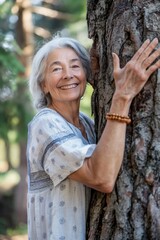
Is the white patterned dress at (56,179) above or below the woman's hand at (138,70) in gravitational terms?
below

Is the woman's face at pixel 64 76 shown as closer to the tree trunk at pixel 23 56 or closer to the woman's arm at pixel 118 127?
the woman's arm at pixel 118 127

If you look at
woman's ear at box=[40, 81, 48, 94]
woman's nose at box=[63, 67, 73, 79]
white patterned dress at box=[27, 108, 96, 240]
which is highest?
woman's nose at box=[63, 67, 73, 79]

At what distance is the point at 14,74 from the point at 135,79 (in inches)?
185

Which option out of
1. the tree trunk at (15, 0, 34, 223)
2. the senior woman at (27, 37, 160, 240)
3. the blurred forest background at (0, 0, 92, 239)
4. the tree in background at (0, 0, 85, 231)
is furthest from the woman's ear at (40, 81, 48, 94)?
the tree trunk at (15, 0, 34, 223)

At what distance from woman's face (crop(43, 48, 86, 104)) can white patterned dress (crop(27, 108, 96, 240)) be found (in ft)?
0.35

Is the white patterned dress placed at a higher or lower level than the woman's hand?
lower

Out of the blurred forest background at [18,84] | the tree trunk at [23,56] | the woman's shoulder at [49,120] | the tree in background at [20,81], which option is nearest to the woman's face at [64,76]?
the woman's shoulder at [49,120]

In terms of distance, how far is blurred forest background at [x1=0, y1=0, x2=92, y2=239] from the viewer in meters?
7.25

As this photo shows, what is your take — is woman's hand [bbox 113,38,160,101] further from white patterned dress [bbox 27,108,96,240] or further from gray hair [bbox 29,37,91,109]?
gray hair [bbox 29,37,91,109]

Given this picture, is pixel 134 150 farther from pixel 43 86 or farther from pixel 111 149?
pixel 43 86

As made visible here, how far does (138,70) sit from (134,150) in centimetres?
32

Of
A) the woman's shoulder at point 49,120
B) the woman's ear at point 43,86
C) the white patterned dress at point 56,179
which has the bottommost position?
the white patterned dress at point 56,179

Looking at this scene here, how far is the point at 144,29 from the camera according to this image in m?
2.18

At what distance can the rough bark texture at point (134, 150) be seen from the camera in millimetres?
2115
